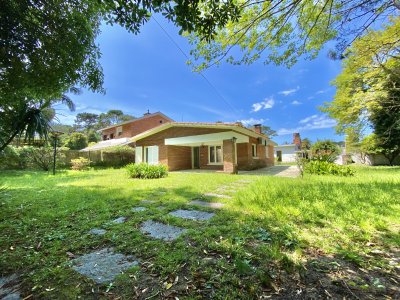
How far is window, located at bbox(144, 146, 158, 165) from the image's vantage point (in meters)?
16.3

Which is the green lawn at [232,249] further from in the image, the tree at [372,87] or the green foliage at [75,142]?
the green foliage at [75,142]

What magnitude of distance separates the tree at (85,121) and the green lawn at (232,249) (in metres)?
43.0

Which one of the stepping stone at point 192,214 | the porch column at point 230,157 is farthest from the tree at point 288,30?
the porch column at point 230,157

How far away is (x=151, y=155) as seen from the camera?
1666cm

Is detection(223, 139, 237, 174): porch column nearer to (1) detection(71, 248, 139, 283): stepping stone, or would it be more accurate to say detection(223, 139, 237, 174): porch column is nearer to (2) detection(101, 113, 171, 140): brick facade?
(1) detection(71, 248, 139, 283): stepping stone

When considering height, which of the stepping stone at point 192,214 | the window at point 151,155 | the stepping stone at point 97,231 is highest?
the window at point 151,155

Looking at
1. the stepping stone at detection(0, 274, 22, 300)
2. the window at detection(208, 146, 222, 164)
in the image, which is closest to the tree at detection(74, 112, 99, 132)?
the window at detection(208, 146, 222, 164)

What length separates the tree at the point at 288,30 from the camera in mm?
4195

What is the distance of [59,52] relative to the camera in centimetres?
351

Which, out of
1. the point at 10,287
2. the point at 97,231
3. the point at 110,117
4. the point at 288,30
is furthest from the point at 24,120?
the point at 110,117

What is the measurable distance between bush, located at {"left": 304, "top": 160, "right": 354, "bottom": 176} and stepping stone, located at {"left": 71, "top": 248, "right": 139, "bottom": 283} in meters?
10.1

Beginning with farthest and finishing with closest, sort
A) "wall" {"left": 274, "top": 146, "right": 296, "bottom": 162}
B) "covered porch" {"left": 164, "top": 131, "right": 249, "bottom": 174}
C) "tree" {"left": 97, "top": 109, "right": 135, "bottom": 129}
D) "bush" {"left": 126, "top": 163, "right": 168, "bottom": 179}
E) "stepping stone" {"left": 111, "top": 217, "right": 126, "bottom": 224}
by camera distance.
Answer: "tree" {"left": 97, "top": 109, "right": 135, "bottom": 129} < "wall" {"left": 274, "top": 146, "right": 296, "bottom": 162} < "covered porch" {"left": 164, "top": 131, "right": 249, "bottom": 174} < "bush" {"left": 126, "top": 163, "right": 168, "bottom": 179} < "stepping stone" {"left": 111, "top": 217, "right": 126, "bottom": 224}

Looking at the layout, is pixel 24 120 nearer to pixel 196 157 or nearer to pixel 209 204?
pixel 209 204

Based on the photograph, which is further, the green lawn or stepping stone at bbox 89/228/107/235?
stepping stone at bbox 89/228/107/235
